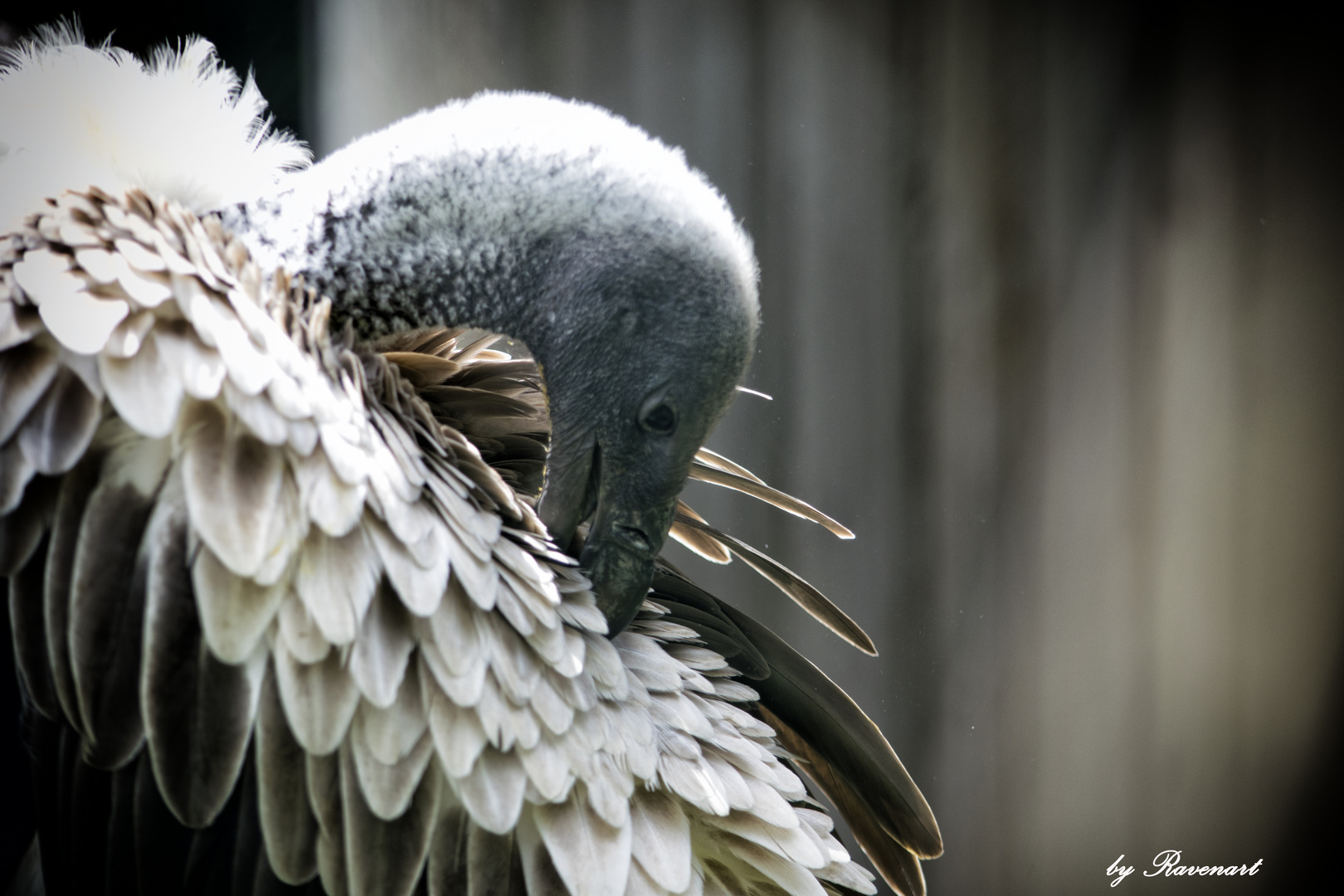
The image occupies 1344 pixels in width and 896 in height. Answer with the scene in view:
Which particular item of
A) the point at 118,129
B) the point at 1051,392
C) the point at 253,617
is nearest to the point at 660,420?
the point at 253,617

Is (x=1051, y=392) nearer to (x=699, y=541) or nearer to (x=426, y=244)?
(x=699, y=541)

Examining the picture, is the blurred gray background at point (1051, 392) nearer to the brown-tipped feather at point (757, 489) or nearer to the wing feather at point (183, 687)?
the brown-tipped feather at point (757, 489)

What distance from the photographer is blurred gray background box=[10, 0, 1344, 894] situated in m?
1.27

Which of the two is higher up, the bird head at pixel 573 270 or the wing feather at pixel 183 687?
the bird head at pixel 573 270

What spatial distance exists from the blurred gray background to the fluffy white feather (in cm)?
57

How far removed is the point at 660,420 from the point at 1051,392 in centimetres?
88

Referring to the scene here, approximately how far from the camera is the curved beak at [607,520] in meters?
0.64

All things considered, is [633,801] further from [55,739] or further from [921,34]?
[921,34]

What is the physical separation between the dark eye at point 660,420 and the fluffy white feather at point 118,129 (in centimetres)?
33

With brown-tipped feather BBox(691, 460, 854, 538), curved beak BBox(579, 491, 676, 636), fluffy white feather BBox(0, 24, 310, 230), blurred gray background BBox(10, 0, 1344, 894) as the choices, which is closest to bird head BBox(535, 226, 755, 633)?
curved beak BBox(579, 491, 676, 636)

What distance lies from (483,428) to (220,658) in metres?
0.29

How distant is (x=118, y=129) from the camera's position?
2.13 feet

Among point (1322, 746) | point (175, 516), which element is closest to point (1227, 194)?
point (1322, 746)

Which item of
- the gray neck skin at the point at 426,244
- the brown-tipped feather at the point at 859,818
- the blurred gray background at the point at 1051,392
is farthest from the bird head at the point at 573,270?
the blurred gray background at the point at 1051,392
